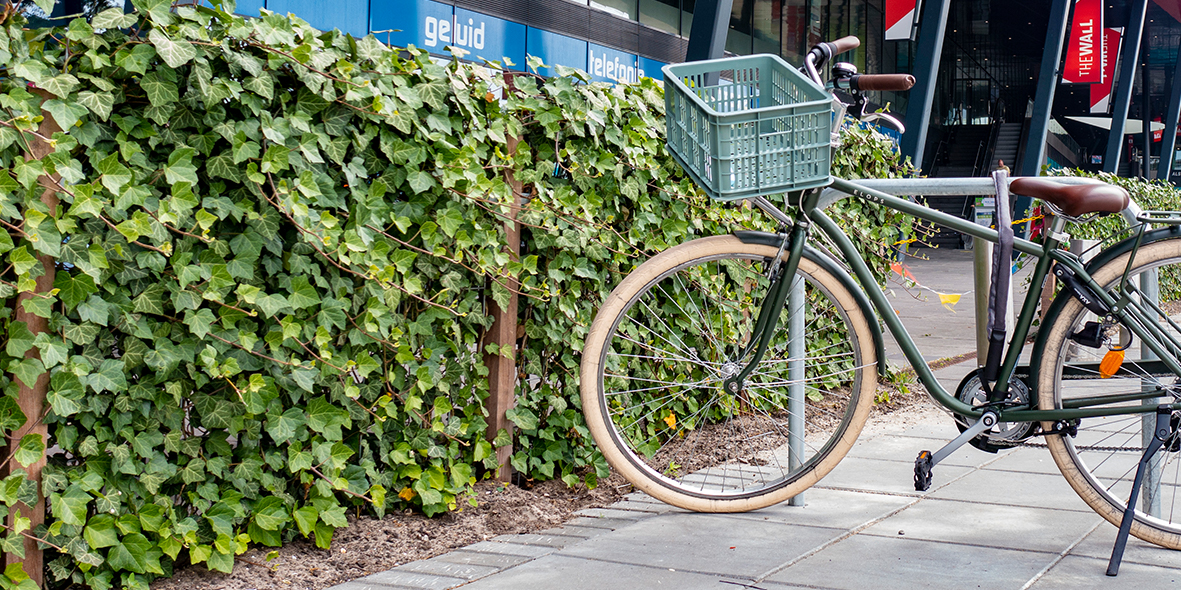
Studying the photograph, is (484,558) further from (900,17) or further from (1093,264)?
(900,17)

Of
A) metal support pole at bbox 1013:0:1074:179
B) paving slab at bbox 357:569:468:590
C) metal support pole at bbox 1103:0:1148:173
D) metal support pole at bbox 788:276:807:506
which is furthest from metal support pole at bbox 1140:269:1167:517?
metal support pole at bbox 1103:0:1148:173

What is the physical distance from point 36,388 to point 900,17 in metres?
13.8

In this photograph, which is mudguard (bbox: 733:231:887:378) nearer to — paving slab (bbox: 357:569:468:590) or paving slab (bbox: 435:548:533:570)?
paving slab (bbox: 435:548:533:570)

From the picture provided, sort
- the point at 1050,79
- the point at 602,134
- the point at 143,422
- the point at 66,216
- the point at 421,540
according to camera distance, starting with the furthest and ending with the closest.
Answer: the point at 1050,79 → the point at 602,134 → the point at 421,540 → the point at 143,422 → the point at 66,216

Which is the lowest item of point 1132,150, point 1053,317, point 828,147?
point 1053,317

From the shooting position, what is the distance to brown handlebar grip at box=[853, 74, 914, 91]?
2865mm

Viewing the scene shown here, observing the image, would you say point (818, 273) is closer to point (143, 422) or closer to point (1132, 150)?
point (143, 422)

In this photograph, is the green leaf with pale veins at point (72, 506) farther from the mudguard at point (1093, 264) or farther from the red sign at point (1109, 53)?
the red sign at point (1109, 53)

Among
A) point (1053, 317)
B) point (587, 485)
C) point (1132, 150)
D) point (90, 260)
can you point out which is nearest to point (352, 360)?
point (90, 260)

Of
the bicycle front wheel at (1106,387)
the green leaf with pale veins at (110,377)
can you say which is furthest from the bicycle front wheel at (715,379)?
the green leaf with pale veins at (110,377)

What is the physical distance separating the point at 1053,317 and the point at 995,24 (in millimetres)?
35096

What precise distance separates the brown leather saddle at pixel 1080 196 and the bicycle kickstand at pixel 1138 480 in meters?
Result: 0.55

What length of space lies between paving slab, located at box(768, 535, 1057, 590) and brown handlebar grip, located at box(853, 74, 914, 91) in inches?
49.1

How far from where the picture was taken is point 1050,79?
19438 mm
